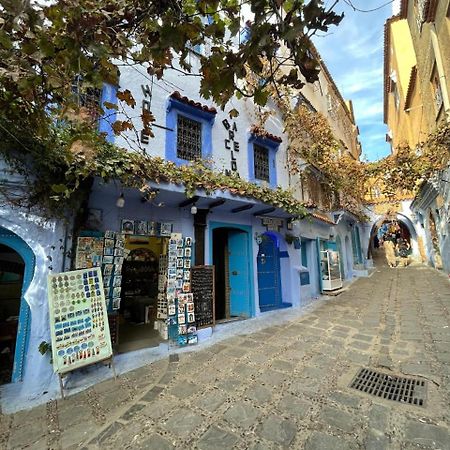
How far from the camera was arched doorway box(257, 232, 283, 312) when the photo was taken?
8.16 metres

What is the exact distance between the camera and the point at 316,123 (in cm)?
1078

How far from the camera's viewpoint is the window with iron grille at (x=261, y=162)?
8.25 m

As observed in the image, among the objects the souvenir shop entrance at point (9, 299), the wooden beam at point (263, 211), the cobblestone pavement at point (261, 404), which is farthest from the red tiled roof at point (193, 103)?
the cobblestone pavement at point (261, 404)

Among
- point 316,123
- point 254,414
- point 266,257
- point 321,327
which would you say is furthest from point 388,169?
point 254,414

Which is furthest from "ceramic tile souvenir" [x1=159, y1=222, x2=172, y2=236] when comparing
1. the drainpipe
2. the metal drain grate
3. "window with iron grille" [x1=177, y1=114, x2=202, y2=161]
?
the drainpipe

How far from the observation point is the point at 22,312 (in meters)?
3.87

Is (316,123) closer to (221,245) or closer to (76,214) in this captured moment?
(221,245)

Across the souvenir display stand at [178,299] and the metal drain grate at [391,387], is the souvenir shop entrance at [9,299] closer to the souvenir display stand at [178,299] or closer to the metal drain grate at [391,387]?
the souvenir display stand at [178,299]

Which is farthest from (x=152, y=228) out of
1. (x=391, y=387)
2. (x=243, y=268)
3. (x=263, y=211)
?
(x=391, y=387)

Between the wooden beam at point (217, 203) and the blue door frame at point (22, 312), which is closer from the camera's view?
the blue door frame at point (22, 312)

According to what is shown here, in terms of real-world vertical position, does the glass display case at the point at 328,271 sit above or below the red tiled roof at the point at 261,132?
below

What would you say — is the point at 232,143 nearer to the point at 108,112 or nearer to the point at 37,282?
the point at 108,112

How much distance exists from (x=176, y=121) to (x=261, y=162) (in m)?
3.29

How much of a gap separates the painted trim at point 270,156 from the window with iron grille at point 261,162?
4.7 inches
